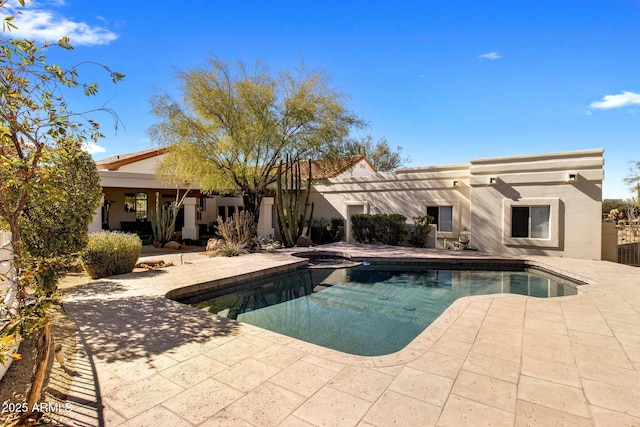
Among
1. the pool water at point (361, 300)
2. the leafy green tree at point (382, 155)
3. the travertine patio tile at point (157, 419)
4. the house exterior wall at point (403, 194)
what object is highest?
the leafy green tree at point (382, 155)

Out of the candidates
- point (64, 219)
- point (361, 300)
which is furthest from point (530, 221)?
point (64, 219)

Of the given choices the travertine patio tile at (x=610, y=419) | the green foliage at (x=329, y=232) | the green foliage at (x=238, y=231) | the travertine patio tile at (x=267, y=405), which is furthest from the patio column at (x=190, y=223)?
the travertine patio tile at (x=610, y=419)

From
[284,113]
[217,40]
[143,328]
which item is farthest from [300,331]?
[217,40]

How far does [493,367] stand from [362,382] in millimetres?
1693

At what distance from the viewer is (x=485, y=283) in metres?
10.1

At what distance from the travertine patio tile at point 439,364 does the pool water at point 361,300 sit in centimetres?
118

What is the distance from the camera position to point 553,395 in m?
3.36

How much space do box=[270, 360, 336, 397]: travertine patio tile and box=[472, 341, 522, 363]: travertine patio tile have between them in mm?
2179

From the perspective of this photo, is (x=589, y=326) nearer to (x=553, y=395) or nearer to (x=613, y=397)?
(x=613, y=397)

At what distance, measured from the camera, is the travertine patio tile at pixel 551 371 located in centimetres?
367

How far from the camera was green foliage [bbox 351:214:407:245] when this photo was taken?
16828 millimetres

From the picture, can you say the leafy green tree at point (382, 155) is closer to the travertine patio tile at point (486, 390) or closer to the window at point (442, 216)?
the window at point (442, 216)

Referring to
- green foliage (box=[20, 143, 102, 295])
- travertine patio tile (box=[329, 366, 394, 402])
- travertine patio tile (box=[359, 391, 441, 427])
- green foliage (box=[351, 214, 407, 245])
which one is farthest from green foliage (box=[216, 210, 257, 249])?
travertine patio tile (box=[359, 391, 441, 427])

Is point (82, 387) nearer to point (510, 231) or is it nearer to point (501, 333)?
point (501, 333)
